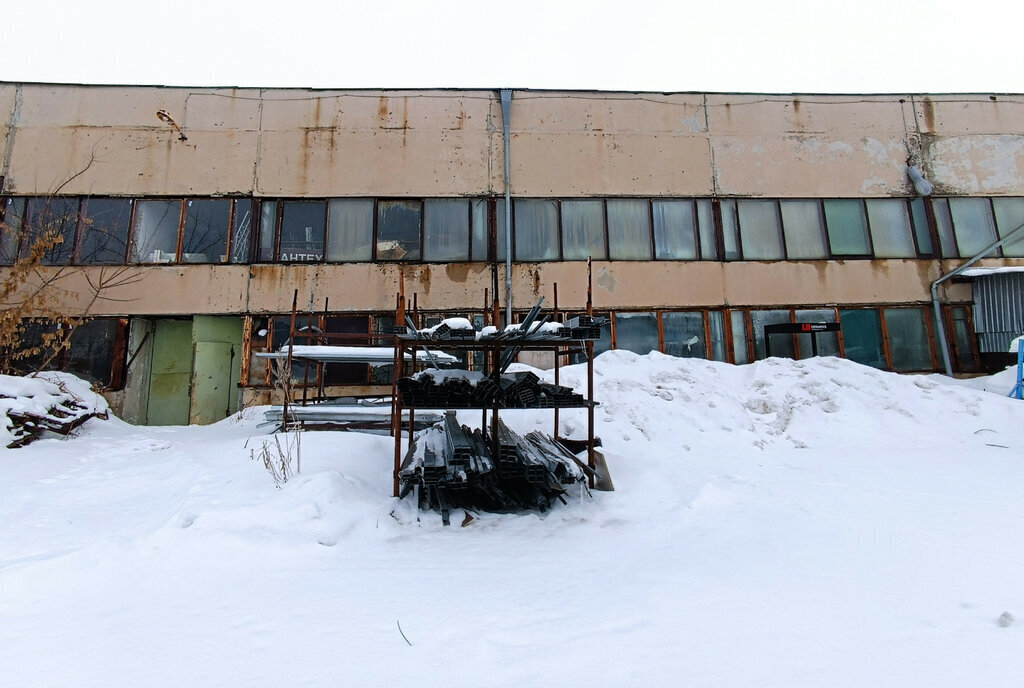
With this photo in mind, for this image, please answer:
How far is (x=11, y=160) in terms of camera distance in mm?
11750

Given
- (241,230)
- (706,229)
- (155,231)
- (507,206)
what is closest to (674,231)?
(706,229)

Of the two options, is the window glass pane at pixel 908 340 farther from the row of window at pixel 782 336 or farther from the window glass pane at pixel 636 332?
the window glass pane at pixel 636 332

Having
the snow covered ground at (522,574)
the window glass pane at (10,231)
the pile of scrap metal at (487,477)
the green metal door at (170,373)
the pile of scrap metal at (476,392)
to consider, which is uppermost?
the window glass pane at (10,231)

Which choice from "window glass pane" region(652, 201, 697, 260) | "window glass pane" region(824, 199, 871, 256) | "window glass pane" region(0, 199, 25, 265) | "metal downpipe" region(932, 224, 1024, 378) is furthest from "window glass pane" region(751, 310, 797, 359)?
"window glass pane" region(0, 199, 25, 265)

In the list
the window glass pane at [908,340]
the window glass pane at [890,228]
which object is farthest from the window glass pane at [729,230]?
the window glass pane at [908,340]

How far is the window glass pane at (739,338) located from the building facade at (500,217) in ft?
0.18

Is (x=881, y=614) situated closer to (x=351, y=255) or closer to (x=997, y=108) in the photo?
(x=351, y=255)

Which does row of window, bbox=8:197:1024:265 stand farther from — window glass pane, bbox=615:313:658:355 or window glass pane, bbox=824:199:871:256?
window glass pane, bbox=615:313:658:355

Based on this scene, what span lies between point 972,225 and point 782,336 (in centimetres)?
642

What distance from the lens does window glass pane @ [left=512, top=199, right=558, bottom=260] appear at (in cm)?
1227

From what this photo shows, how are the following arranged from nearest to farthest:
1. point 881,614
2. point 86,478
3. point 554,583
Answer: point 881,614
point 554,583
point 86,478

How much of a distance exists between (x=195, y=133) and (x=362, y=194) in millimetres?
4553

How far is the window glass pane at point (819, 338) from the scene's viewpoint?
11984 mm

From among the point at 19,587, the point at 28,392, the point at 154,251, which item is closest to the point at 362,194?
the point at 154,251
